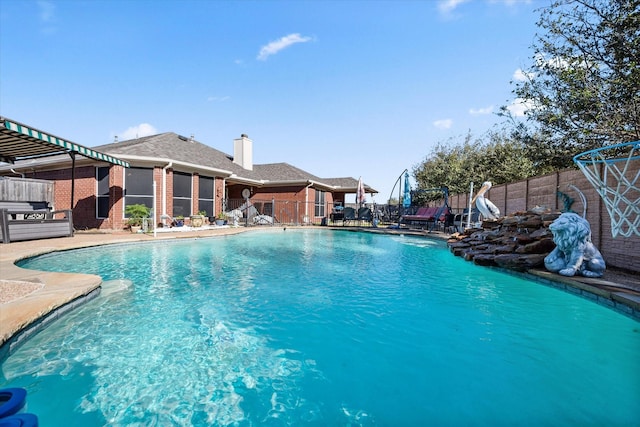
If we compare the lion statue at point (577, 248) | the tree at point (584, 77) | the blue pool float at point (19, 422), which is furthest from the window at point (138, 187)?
the tree at point (584, 77)

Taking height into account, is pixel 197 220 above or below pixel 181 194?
below

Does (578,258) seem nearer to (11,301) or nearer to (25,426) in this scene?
(25,426)

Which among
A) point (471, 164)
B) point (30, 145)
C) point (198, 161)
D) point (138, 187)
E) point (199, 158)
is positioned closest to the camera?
point (30, 145)

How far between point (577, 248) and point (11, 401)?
22.8 ft

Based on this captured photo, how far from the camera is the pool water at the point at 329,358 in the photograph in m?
2.07

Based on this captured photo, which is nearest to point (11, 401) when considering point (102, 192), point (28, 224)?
point (28, 224)

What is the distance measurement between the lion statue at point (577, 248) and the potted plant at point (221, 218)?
1400cm

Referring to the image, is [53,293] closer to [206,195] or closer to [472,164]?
[206,195]

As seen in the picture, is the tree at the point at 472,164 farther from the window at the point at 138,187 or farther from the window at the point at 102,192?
the window at the point at 102,192

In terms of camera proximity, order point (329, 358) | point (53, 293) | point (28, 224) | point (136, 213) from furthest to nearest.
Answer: point (136, 213) → point (28, 224) → point (53, 293) → point (329, 358)

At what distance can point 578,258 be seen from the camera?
5094mm

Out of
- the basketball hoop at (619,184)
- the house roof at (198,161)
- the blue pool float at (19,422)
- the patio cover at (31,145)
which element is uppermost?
the house roof at (198,161)

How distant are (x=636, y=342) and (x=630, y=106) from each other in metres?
5.94

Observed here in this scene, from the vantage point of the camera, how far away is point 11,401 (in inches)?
55.0
